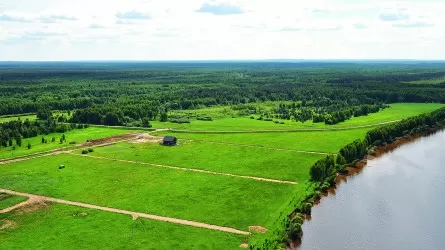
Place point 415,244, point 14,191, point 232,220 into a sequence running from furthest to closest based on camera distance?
1. point 14,191
2. point 232,220
3. point 415,244

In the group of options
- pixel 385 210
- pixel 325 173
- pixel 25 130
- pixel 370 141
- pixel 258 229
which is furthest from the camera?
pixel 25 130

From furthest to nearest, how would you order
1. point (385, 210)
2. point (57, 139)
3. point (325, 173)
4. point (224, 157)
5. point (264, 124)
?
point (264, 124) < point (57, 139) < point (224, 157) < point (325, 173) < point (385, 210)

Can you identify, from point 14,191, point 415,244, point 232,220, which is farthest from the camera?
point 14,191

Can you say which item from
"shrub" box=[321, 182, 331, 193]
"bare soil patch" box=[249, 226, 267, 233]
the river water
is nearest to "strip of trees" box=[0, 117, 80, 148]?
"shrub" box=[321, 182, 331, 193]

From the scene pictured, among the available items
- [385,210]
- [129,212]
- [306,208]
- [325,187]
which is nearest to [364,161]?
[325,187]

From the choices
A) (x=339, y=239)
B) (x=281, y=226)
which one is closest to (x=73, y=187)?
(x=281, y=226)

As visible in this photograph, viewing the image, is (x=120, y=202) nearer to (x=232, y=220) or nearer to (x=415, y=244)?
(x=232, y=220)

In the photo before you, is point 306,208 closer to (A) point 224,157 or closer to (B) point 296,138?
(A) point 224,157
